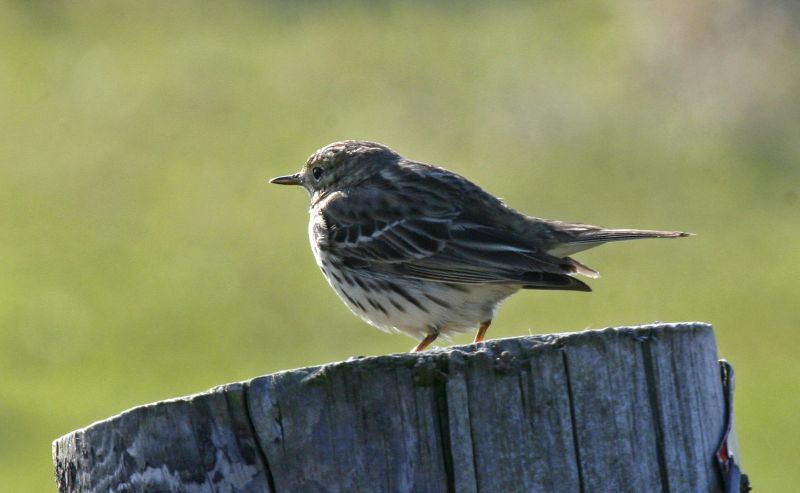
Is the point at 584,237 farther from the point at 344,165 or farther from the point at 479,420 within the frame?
the point at 479,420

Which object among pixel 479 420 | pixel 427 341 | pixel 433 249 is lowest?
pixel 479 420

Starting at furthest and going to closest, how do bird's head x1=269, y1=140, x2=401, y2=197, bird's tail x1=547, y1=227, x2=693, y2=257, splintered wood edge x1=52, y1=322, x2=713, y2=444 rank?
1. bird's head x1=269, y1=140, x2=401, y2=197
2. bird's tail x1=547, y1=227, x2=693, y2=257
3. splintered wood edge x1=52, y1=322, x2=713, y2=444

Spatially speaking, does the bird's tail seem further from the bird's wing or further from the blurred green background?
the blurred green background

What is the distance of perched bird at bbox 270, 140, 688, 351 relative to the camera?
8.52 metres

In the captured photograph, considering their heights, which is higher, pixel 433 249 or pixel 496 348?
pixel 433 249

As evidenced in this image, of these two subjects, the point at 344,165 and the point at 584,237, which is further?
the point at 344,165

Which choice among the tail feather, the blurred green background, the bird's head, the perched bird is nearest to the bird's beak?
the bird's head

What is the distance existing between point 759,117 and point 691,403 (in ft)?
82.3

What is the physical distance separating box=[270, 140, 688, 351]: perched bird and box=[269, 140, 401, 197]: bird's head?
0.14 m

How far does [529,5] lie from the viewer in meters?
33.4

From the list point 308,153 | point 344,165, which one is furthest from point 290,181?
point 308,153

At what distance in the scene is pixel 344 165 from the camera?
10492 mm

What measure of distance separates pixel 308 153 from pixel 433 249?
18.7 metres

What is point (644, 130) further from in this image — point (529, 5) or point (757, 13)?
point (529, 5)
